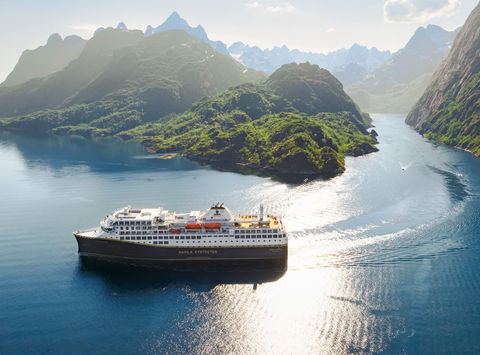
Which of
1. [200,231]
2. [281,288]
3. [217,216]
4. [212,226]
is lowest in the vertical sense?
[281,288]

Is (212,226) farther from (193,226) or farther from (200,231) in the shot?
(193,226)

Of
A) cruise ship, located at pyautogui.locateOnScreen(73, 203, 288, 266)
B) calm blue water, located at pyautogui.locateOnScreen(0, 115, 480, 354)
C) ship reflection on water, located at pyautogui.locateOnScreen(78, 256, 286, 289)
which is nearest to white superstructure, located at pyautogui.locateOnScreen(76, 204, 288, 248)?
cruise ship, located at pyautogui.locateOnScreen(73, 203, 288, 266)

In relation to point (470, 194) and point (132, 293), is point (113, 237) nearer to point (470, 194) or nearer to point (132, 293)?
point (132, 293)

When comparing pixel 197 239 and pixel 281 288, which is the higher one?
pixel 197 239

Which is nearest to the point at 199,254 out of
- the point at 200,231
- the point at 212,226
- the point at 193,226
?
the point at 200,231

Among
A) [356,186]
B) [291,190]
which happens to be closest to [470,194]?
[356,186]

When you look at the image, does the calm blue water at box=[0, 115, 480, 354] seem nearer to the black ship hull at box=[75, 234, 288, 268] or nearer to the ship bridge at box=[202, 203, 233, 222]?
the black ship hull at box=[75, 234, 288, 268]
